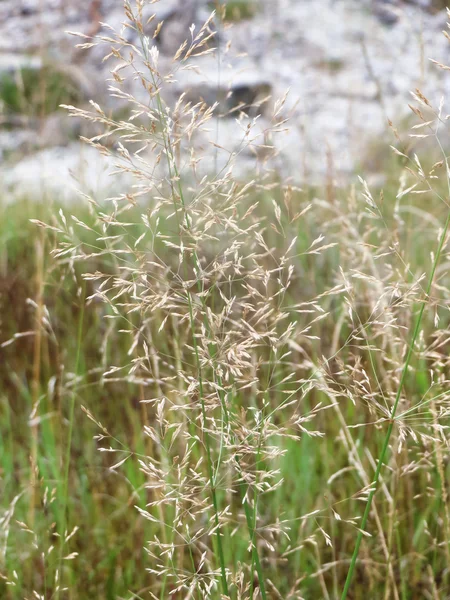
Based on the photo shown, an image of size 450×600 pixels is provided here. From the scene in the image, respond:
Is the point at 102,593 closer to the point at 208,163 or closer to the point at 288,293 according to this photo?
the point at 288,293

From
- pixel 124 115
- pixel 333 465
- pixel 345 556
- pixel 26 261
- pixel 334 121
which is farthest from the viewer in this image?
pixel 334 121

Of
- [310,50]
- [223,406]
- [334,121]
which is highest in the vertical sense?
[223,406]

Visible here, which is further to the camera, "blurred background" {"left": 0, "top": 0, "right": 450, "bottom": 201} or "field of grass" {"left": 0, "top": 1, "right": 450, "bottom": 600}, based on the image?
"blurred background" {"left": 0, "top": 0, "right": 450, "bottom": 201}

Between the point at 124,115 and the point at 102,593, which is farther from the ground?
the point at 102,593

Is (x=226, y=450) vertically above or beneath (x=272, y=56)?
above

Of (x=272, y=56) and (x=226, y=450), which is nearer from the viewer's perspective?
(x=226, y=450)

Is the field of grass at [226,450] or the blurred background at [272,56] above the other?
the field of grass at [226,450]

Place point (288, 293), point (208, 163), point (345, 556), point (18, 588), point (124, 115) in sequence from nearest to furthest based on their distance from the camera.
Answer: point (18, 588) < point (345, 556) < point (288, 293) < point (208, 163) < point (124, 115)

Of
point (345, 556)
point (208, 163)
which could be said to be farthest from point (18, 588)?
point (208, 163)

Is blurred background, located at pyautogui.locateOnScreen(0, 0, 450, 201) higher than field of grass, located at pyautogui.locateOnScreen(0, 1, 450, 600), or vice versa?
field of grass, located at pyautogui.locateOnScreen(0, 1, 450, 600)

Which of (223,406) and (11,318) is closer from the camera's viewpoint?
(223,406)

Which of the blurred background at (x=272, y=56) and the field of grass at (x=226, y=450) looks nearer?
the field of grass at (x=226, y=450)
